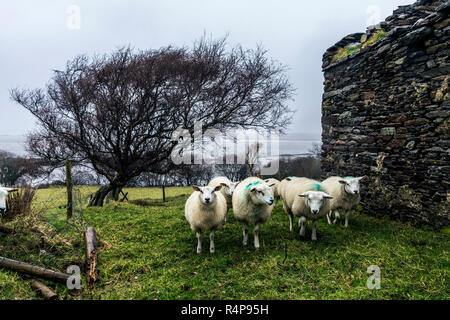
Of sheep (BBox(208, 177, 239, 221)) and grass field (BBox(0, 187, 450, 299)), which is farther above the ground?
sheep (BBox(208, 177, 239, 221))

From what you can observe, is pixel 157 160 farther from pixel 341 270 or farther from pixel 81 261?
pixel 341 270

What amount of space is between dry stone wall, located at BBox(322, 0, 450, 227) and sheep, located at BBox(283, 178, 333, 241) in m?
2.59

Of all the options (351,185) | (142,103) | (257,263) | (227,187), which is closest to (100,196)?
(142,103)

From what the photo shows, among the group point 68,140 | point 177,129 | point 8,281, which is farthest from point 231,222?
point 68,140

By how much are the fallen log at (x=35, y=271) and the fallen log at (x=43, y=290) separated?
113 mm

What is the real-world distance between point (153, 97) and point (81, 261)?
959 centimetres

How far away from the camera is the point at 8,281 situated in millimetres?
3844

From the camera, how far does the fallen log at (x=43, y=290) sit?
11.4 feet

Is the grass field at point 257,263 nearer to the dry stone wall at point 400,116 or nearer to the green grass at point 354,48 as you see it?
the dry stone wall at point 400,116

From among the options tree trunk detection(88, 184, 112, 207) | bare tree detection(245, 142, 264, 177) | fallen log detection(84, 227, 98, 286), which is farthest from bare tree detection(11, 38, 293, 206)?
fallen log detection(84, 227, 98, 286)

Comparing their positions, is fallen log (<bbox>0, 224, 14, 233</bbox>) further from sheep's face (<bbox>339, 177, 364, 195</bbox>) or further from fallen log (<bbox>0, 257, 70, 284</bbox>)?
sheep's face (<bbox>339, 177, 364, 195</bbox>)

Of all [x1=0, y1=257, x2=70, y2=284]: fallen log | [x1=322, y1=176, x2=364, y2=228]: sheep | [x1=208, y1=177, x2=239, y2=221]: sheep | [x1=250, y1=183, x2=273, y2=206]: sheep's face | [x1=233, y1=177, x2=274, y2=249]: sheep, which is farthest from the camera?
[x1=208, y1=177, x2=239, y2=221]: sheep

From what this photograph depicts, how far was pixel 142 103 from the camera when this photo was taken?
41.6 feet

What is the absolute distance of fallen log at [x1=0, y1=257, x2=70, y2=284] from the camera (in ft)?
12.5
